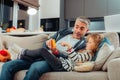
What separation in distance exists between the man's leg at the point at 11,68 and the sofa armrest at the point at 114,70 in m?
0.86

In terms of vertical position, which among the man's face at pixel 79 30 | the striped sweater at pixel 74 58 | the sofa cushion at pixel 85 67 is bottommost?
the sofa cushion at pixel 85 67

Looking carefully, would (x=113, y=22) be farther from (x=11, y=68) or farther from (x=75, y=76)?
(x=11, y=68)

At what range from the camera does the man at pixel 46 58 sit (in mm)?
2030

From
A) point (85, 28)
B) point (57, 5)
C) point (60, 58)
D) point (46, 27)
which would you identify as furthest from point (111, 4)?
point (60, 58)

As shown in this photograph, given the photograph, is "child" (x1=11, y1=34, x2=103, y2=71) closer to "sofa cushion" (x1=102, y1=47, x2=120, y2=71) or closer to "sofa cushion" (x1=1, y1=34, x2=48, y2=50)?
"sofa cushion" (x1=102, y1=47, x2=120, y2=71)

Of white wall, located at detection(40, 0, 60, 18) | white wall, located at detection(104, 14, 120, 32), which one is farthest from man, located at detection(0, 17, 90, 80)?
white wall, located at detection(40, 0, 60, 18)

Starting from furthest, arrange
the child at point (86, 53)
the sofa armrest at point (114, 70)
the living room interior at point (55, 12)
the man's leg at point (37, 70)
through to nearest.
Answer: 1. the living room interior at point (55, 12)
2. the child at point (86, 53)
3. the man's leg at point (37, 70)
4. the sofa armrest at point (114, 70)

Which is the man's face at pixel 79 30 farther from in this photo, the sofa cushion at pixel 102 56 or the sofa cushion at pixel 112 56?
the sofa cushion at pixel 112 56

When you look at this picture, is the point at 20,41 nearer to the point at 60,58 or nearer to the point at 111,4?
the point at 60,58

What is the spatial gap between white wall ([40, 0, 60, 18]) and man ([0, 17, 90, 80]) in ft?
11.8

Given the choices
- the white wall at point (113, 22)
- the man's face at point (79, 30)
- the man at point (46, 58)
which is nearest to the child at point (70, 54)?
the man at point (46, 58)

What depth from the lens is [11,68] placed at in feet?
7.07

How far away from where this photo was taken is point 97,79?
193 cm

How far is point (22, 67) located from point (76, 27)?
73 centimetres
